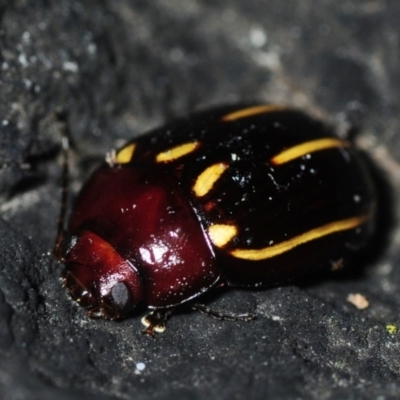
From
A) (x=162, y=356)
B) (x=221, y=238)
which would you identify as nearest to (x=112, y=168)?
(x=221, y=238)

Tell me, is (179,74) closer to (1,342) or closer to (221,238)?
(221,238)

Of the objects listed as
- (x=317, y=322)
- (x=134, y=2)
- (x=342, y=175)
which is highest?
(x=134, y=2)

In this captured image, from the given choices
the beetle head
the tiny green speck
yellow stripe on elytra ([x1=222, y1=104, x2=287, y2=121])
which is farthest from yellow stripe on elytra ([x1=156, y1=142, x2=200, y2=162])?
the tiny green speck

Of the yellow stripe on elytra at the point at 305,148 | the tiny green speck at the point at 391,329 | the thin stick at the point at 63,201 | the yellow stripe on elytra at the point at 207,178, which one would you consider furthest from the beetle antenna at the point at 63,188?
the tiny green speck at the point at 391,329

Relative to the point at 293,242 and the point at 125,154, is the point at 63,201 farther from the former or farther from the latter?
the point at 293,242

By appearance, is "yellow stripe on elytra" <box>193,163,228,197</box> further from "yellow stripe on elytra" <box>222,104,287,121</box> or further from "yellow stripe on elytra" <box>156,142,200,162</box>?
"yellow stripe on elytra" <box>222,104,287,121</box>

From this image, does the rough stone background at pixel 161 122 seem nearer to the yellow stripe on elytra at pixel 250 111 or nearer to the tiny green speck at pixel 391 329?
the tiny green speck at pixel 391 329
